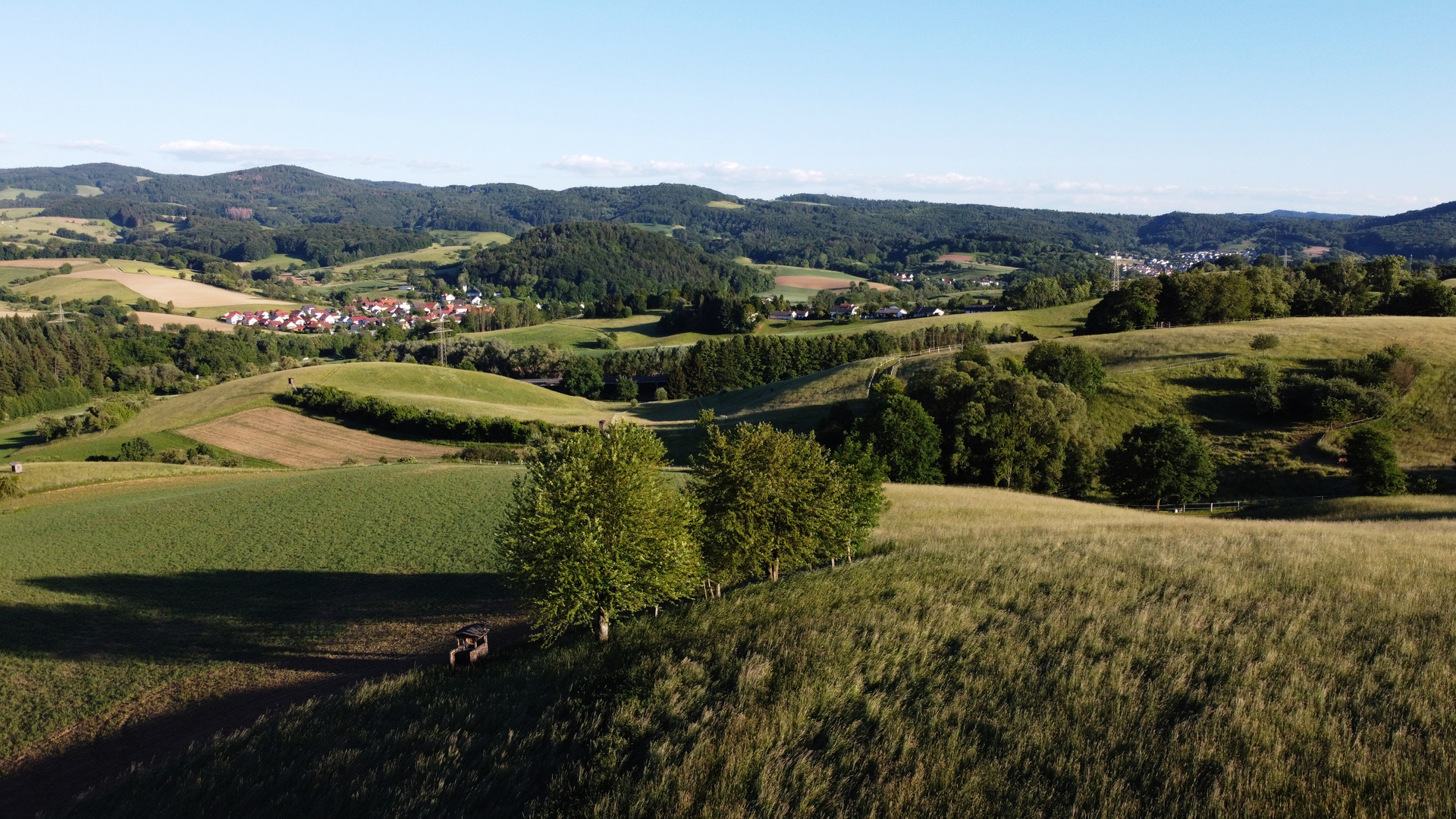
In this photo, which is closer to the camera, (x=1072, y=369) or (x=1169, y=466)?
(x=1169, y=466)

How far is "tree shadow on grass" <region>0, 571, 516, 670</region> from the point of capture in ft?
86.2

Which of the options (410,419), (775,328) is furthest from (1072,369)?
(775,328)

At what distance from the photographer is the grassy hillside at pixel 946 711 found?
1157 cm

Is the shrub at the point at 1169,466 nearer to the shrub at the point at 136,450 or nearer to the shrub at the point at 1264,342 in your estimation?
the shrub at the point at 1264,342

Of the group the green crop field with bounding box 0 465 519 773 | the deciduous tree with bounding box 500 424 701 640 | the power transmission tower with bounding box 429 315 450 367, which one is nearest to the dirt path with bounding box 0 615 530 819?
the green crop field with bounding box 0 465 519 773

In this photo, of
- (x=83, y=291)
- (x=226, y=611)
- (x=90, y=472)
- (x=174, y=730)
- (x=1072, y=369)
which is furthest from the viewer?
(x=83, y=291)

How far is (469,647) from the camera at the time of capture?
22250mm

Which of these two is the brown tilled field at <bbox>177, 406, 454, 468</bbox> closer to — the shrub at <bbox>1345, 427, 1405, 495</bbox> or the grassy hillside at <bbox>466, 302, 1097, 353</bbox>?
the grassy hillside at <bbox>466, 302, 1097, 353</bbox>

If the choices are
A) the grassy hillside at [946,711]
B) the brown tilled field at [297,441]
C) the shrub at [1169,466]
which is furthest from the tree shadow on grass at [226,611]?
the shrub at [1169,466]

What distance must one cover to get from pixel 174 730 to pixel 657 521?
545 inches

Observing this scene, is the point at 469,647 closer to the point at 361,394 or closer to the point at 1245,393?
the point at 1245,393

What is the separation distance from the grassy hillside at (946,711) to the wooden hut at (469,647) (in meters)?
1.18

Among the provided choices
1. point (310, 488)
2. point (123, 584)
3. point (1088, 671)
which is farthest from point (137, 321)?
point (1088, 671)

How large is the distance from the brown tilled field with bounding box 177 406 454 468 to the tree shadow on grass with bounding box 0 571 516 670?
3571 centimetres
